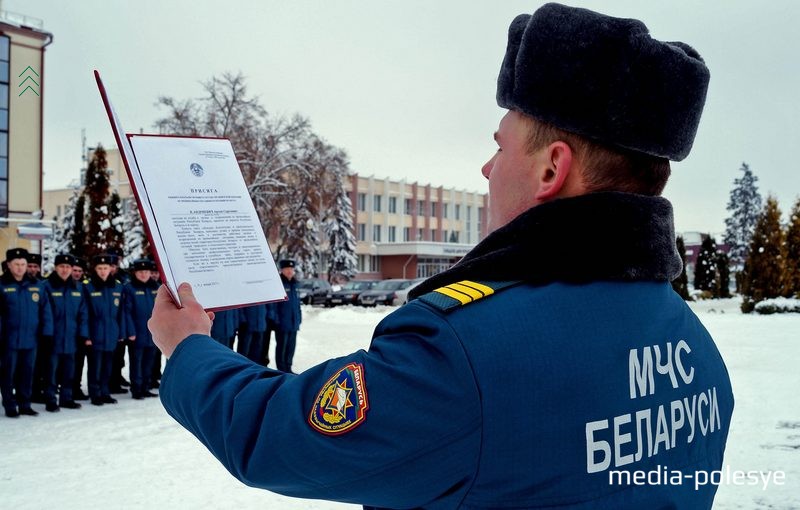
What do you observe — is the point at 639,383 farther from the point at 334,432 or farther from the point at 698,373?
the point at 334,432

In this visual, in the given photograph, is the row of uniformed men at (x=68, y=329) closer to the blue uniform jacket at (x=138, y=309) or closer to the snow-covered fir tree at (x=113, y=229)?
the blue uniform jacket at (x=138, y=309)

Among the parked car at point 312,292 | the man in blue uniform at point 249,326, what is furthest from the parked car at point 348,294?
the man in blue uniform at point 249,326

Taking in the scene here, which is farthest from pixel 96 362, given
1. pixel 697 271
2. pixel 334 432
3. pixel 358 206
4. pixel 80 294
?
pixel 358 206

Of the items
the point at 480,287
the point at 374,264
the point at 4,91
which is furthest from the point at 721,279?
the point at 480,287

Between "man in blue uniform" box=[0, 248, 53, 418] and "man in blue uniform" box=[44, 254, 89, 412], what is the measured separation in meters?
0.23

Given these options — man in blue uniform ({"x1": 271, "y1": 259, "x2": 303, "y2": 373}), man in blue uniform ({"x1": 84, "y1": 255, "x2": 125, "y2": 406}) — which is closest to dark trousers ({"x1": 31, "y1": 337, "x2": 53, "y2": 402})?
man in blue uniform ({"x1": 84, "y1": 255, "x2": 125, "y2": 406})

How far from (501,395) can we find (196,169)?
1148 mm

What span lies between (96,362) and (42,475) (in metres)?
4.06

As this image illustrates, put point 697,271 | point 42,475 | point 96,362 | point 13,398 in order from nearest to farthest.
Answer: point 42,475 → point 13,398 → point 96,362 → point 697,271

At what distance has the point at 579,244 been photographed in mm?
1154

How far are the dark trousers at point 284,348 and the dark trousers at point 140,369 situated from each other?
2.22m

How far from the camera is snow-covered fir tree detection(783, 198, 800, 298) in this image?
2519cm

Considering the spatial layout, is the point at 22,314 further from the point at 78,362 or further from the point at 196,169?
the point at 196,169

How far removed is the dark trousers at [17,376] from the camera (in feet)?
28.0
